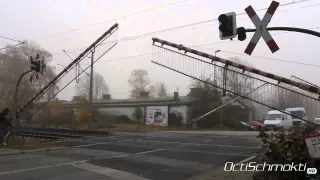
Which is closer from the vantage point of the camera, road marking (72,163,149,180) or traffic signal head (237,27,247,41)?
road marking (72,163,149,180)

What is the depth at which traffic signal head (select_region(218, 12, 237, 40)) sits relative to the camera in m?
10.1

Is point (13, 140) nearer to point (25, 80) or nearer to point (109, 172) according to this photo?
point (109, 172)

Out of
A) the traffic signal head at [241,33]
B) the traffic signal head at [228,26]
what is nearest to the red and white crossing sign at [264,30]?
the traffic signal head at [241,33]

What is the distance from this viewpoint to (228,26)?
1014cm

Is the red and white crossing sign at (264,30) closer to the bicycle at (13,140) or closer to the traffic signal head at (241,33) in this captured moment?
the traffic signal head at (241,33)

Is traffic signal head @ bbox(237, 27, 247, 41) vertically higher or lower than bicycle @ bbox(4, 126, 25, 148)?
higher

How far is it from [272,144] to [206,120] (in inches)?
1701

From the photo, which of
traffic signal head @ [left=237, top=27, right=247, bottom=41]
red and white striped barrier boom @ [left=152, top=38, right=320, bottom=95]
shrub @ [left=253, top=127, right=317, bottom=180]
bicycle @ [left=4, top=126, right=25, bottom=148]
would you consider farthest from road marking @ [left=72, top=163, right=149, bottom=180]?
red and white striped barrier boom @ [left=152, top=38, right=320, bottom=95]

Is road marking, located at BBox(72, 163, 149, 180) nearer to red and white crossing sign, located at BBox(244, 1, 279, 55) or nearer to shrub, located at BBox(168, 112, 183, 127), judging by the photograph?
red and white crossing sign, located at BBox(244, 1, 279, 55)

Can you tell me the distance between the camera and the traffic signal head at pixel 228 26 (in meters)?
10.1

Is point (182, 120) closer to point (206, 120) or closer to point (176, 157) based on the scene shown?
point (206, 120)

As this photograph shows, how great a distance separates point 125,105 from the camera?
5953 cm

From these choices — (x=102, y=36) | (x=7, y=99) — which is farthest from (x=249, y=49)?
(x=7, y=99)

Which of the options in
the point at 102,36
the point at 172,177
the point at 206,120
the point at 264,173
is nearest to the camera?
the point at 264,173
